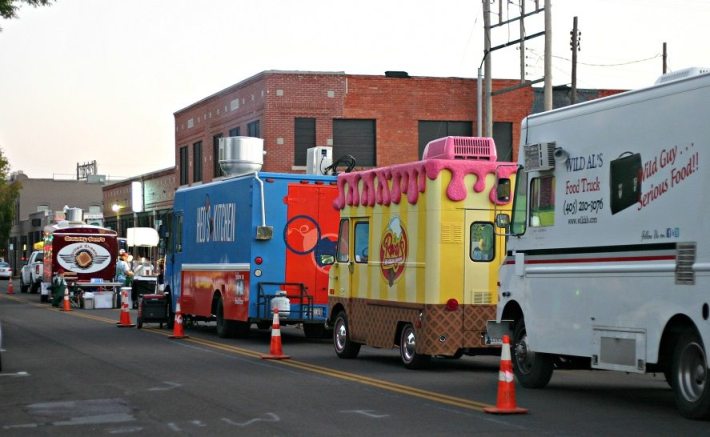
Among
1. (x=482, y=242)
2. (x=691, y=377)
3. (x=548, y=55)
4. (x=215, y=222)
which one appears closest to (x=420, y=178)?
(x=482, y=242)

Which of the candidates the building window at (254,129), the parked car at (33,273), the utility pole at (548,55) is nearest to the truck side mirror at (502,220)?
the utility pole at (548,55)

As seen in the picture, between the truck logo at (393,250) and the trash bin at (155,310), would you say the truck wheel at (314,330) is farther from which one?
the truck logo at (393,250)

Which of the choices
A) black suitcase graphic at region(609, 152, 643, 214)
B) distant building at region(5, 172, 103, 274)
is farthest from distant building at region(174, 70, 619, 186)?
distant building at region(5, 172, 103, 274)

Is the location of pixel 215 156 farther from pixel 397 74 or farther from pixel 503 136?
pixel 503 136

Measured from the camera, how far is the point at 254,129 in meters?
48.7

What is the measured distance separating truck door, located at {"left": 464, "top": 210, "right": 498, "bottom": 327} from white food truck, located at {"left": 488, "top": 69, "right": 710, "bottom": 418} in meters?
1.22

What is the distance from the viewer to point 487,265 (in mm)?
17922

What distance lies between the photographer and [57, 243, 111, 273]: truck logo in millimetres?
49156

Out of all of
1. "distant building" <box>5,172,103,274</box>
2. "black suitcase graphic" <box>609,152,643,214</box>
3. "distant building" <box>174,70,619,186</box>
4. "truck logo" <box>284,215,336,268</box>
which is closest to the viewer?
"black suitcase graphic" <box>609,152,643,214</box>

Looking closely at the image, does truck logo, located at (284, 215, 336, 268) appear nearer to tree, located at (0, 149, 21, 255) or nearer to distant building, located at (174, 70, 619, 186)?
distant building, located at (174, 70, 619, 186)

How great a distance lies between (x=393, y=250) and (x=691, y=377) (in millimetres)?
7364

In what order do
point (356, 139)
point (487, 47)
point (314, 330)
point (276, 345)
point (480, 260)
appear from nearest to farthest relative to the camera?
point (480, 260), point (276, 345), point (314, 330), point (487, 47), point (356, 139)

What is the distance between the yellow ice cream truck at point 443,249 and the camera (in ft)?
57.7

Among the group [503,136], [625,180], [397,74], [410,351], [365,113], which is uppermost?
[397,74]
